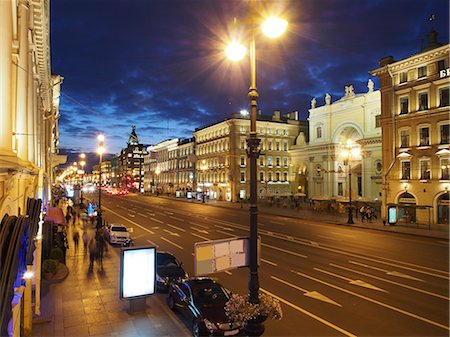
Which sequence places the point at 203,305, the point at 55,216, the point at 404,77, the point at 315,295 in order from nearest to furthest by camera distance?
the point at 203,305 < the point at 315,295 < the point at 55,216 < the point at 404,77

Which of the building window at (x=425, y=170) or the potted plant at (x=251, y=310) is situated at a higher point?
the building window at (x=425, y=170)

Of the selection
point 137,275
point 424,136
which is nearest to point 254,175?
point 137,275

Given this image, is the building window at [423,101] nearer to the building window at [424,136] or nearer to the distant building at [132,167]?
the building window at [424,136]

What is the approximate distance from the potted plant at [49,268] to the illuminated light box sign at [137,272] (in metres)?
6.07

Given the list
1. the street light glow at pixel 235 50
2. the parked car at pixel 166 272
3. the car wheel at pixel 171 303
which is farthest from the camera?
the parked car at pixel 166 272

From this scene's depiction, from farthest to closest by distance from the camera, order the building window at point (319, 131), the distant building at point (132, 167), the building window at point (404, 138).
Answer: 1. the distant building at point (132, 167)
2. the building window at point (319, 131)
3. the building window at point (404, 138)

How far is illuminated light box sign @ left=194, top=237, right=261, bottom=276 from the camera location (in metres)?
6.75

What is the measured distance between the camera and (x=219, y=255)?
272 inches

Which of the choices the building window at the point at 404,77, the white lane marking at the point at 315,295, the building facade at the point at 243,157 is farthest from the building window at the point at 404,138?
the building facade at the point at 243,157

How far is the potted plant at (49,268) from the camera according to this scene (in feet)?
52.6

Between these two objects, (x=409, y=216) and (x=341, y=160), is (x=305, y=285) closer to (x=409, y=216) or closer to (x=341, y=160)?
(x=409, y=216)

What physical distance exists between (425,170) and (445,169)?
7.09ft

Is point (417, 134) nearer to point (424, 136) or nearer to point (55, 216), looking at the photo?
point (424, 136)

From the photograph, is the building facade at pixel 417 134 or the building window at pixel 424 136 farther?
the building window at pixel 424 136
